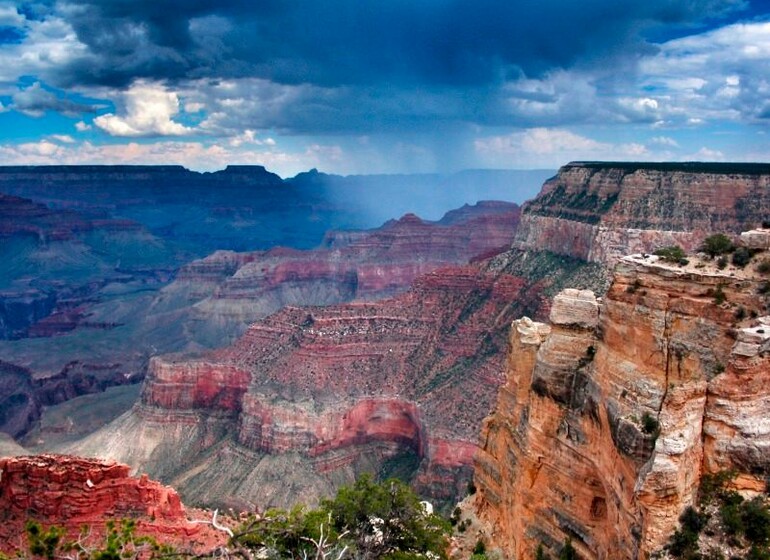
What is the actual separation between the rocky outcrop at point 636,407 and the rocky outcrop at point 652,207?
30.1 meters

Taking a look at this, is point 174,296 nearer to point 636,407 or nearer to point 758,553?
point 636,407

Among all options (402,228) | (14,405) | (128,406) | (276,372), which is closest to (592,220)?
(276,372)

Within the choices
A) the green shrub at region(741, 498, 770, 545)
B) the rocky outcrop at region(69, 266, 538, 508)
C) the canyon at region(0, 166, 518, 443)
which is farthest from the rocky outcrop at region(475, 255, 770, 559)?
the canyon at region(0, 166, 518, 443)

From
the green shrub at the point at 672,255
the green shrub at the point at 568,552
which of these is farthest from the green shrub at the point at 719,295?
the green shrub at the point at 568,552

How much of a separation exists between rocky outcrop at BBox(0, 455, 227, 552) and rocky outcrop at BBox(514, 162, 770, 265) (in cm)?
3734

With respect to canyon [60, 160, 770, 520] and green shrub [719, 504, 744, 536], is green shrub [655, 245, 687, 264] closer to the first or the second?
green shrub [719, 504, 744, 536]

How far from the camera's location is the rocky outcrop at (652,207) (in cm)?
6038

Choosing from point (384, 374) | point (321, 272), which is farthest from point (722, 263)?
point (321, 272)

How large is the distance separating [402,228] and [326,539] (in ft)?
391

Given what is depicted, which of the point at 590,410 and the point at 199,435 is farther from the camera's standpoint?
the point at 199,435

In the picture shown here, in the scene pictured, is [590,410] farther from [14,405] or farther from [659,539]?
[14,405]

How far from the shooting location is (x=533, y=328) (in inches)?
1225

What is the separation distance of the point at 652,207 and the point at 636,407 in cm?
4772

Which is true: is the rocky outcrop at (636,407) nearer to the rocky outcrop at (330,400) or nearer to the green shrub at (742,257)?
the green shrub at (742,257)
